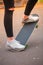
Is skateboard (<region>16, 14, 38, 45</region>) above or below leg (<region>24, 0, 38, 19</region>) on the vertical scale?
below

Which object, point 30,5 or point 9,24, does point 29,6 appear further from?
point 9,24

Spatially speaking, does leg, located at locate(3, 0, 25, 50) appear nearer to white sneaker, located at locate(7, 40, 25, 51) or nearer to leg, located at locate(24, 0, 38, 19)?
white sneaker, located at locate(7, 40, 25, 51)

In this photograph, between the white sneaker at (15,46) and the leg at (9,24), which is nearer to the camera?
the leg at (9,24)

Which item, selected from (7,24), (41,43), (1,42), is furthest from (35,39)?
(7,24)

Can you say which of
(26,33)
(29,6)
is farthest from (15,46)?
(29,6)

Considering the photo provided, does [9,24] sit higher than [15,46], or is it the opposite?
[9,24]

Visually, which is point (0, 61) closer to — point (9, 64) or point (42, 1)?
point (9, 64)

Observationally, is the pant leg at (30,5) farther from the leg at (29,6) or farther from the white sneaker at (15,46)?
the white sneaker at (15,46)

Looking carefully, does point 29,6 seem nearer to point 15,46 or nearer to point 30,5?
point 30,5

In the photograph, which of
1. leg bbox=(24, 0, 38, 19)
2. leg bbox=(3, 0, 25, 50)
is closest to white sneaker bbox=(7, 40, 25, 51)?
leg bbox=(3, 0, 25, 50)

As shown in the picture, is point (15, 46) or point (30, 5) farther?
point (30, 5)

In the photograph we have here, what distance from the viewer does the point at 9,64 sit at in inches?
69.1

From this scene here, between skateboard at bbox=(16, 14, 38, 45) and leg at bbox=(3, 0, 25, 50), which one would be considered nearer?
leg at bbox=(3, 0, 25, 50)

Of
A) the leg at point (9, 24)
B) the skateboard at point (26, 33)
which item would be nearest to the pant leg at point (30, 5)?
the skateboard at point (26, 33)
